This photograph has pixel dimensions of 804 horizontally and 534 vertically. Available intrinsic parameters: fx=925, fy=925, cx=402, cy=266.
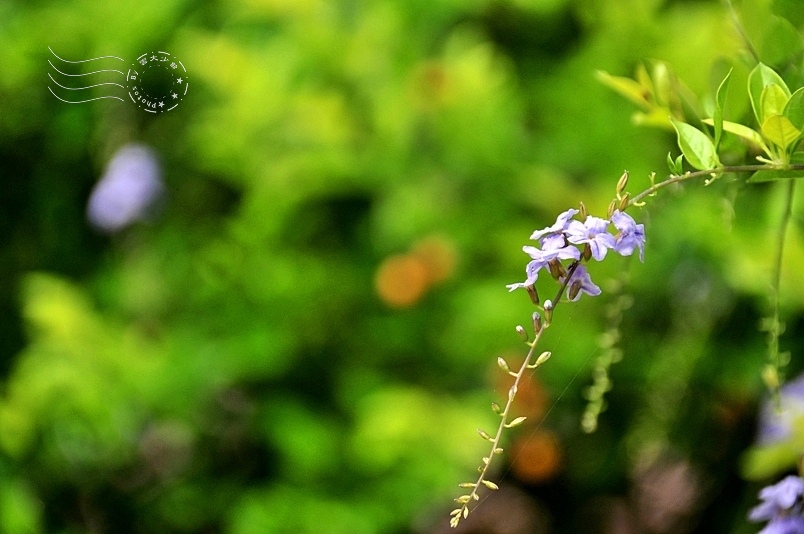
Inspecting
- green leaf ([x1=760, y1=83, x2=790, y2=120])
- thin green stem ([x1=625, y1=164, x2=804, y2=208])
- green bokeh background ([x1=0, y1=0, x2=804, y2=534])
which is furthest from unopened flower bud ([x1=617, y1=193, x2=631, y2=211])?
green bokeh background ([x1=0, y1=0, x2=804, y2=534])

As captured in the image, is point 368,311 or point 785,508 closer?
point 785,508

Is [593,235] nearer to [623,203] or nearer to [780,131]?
[623,203]

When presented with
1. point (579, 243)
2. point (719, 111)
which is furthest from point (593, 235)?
point (719, 111)

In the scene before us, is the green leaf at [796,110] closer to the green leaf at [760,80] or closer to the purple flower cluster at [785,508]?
the green leaf at [760,80]

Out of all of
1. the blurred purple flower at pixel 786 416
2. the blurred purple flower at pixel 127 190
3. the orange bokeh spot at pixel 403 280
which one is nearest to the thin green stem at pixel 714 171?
the blurred purple flower at pixel 786 416

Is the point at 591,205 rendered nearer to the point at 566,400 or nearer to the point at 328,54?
the point at 566,400
